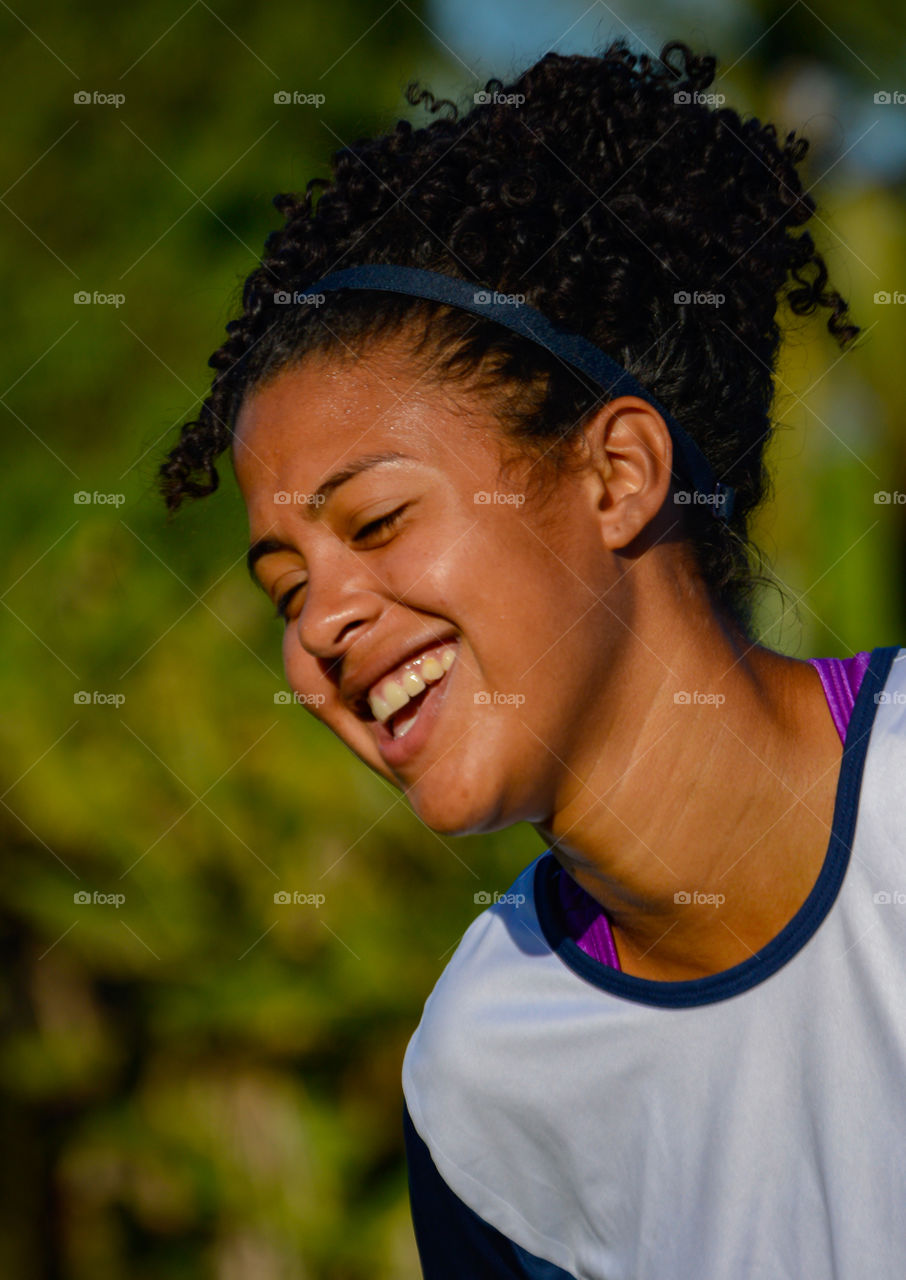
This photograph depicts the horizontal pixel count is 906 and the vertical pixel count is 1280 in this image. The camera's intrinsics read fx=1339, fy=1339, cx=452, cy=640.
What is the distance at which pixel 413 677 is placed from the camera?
1.59 m

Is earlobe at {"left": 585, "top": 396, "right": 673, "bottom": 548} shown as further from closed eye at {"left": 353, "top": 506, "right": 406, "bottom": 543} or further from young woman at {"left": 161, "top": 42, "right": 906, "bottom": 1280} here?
closed eye at {"left": 353, "top": 506, "right": 406, "bottom": 543}

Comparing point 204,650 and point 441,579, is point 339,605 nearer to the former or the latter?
point 441,579

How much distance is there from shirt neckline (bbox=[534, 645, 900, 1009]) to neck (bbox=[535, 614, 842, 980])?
0.03 meters

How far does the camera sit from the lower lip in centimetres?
158

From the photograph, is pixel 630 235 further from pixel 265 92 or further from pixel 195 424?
pixel 265 92

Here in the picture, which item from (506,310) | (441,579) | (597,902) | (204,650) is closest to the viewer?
(441,579)

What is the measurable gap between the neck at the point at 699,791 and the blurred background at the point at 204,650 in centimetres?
207

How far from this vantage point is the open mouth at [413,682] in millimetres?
1584

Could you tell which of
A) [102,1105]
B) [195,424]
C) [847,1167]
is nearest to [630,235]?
[195,424]

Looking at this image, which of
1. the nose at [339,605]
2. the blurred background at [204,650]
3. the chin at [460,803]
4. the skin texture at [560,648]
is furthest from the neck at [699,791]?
the blurred background at [204,650]

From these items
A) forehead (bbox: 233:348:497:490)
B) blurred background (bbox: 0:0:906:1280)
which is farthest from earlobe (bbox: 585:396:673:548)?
blurred background (bbox: 0:0:906:1280)

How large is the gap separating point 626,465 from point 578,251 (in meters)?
0.28

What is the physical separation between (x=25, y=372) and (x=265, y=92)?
111 centimetres

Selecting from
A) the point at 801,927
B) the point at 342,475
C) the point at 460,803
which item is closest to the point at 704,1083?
the point at 801,927
